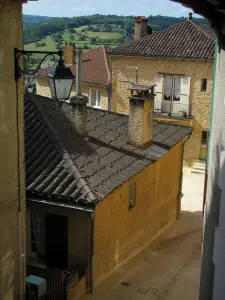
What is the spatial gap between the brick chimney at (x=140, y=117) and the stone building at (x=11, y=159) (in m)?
6.69

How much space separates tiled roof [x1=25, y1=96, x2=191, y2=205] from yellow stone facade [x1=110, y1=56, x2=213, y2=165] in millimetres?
9705

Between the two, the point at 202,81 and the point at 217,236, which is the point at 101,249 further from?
the point at 202,81

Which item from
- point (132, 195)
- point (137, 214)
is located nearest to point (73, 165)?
point (132, 195)

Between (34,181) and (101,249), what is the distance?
94.7 inches

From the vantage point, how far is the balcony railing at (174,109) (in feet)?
84.5

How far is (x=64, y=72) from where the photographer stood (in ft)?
24.3

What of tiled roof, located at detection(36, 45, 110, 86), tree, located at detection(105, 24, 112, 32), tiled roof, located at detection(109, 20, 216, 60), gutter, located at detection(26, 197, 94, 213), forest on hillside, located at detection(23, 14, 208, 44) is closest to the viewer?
gutter, located at detection(26, 197, 94, 213)

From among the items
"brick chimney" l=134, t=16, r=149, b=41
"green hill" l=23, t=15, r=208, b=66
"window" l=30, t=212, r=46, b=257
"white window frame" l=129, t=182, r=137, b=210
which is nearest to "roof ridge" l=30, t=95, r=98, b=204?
"window" l=30, t=212, r=46, b=257

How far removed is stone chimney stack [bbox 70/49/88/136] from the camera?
13.5m

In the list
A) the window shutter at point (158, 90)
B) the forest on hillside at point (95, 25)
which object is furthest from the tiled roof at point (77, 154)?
the forest on hillside at point (95, 25)

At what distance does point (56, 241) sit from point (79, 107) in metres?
3.90

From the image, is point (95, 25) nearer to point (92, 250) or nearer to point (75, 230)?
point (75, 230)

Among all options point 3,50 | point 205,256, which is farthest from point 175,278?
point 3,50

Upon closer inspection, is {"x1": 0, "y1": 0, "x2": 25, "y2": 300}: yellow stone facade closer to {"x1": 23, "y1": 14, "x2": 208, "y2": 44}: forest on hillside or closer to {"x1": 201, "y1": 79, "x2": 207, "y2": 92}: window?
{"x1": 201, "y1": 79, "x2": 207, "y2": 92}: window
